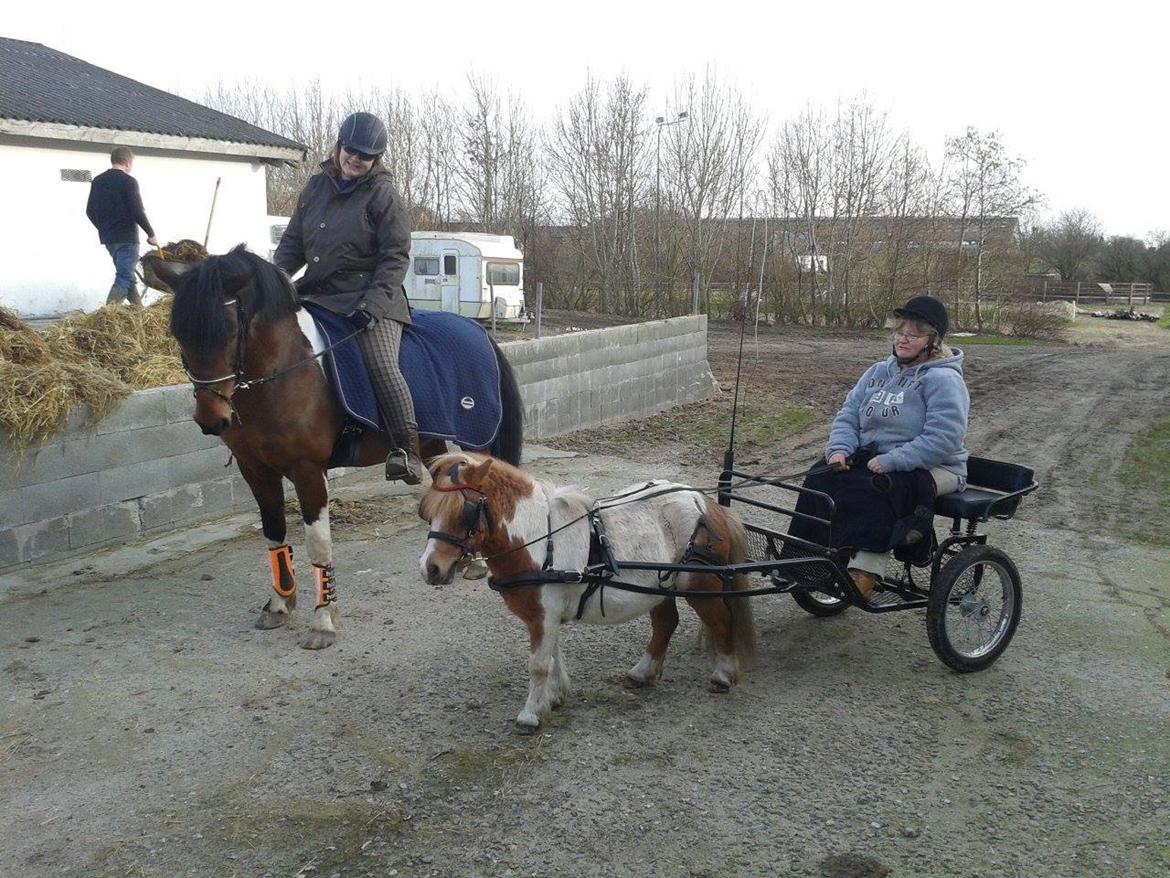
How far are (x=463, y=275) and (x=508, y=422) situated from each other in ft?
79.1

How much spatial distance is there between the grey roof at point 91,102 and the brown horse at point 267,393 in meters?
12.0

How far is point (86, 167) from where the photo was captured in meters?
15.8

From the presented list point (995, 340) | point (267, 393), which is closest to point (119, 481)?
point (267, 393)

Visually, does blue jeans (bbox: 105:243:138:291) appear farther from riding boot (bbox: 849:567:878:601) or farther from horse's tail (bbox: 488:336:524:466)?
riding boot (bbox: 849:567:878:601)

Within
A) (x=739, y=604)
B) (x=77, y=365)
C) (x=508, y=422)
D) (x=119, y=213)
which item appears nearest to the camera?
(x=739, y=604)

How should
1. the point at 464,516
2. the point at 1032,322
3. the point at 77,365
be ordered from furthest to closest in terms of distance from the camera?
1. the point at 1032,322
2. the point at 77,365
3. the point at 464,516

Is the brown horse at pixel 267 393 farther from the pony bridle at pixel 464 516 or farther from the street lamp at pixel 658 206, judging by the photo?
the street lamp at pixel 658 206

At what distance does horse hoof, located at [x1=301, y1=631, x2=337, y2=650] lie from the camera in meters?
5.23

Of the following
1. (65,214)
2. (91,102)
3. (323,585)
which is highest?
(91,102)

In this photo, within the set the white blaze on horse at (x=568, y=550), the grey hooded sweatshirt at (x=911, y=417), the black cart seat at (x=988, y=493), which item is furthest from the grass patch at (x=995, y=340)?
the white blaze on horse at (x=568, y=550)

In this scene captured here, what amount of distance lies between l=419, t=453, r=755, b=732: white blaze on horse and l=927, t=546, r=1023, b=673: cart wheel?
98cm

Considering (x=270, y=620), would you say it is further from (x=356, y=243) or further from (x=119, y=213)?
(x=119, y=213)

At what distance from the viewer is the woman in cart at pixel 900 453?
4895mm

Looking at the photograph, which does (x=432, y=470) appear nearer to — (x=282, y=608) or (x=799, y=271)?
(x=282, y=608)
